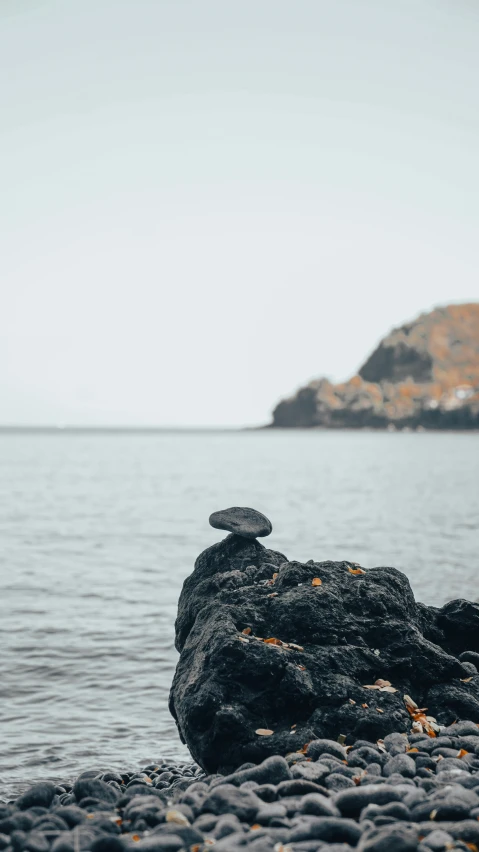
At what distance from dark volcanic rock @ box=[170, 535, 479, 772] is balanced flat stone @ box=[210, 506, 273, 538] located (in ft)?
1.41

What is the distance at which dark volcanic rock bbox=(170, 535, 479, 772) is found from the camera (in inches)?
300

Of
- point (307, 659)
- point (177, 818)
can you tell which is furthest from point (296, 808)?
point (307, 659)

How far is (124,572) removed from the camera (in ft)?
82.5

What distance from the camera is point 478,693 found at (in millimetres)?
8523

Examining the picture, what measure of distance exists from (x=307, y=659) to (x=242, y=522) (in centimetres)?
230

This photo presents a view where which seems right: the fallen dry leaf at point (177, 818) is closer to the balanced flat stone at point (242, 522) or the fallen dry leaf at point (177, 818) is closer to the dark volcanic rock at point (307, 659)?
the dark volcanic rock at point (307, 659)

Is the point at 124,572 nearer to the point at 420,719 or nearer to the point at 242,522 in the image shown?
the point at 242,522

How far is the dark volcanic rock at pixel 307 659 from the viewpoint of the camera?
7.62m

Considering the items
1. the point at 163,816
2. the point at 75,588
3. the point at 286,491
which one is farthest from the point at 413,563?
the point at 286,491

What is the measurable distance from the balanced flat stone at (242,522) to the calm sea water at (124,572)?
3.67m

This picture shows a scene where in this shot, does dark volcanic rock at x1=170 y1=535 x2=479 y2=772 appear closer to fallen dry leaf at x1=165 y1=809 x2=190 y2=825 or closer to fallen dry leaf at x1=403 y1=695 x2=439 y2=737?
fallen dry leaf at x1=403 y1=695 x2=439 y2=737

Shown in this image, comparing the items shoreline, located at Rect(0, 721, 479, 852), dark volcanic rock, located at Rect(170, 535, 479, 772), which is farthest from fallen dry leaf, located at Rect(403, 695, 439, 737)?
shoreline, located at Rect(0, 721, 479, 852)

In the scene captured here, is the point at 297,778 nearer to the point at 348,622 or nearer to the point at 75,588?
the point at 348,622

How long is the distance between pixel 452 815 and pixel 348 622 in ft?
10.0
